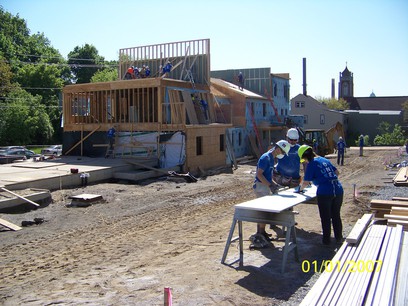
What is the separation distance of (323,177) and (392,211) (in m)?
1.80

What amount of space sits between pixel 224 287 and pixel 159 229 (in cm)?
421

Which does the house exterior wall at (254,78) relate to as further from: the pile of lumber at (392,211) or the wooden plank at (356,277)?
the wooden plank at (356,277)

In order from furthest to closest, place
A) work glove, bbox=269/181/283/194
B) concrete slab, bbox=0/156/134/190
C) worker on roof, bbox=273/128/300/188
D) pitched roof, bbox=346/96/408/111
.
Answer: pitched roof, bbox=346/96/408/111
concrete slab, bbox=0/156/134/190
worker on roof, bbox=273/128/300/188
work glove, bbox=269/181/283/194

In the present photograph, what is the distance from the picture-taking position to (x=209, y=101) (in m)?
26.0

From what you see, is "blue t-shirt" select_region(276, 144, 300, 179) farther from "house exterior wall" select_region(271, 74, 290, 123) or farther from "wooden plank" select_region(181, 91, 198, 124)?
"house exterior wall" select_region(271, 74, 290, 123)

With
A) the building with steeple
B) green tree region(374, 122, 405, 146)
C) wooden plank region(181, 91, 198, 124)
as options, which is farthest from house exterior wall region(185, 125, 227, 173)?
the building with steeple

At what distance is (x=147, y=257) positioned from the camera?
733 centimetres

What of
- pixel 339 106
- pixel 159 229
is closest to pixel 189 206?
pixel 159 229

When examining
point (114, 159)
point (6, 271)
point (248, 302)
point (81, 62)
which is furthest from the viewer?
point (81, 62)

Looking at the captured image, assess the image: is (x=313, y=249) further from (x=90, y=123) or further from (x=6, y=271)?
(x=90, y=123)

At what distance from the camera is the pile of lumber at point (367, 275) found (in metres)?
4.36

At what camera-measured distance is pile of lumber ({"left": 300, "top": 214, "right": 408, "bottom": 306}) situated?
4.36 m

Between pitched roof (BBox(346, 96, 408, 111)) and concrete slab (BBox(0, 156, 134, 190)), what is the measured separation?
68.3 m

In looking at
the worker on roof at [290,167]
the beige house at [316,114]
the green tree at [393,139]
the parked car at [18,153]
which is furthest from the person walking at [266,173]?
the beige house at [316,114]
